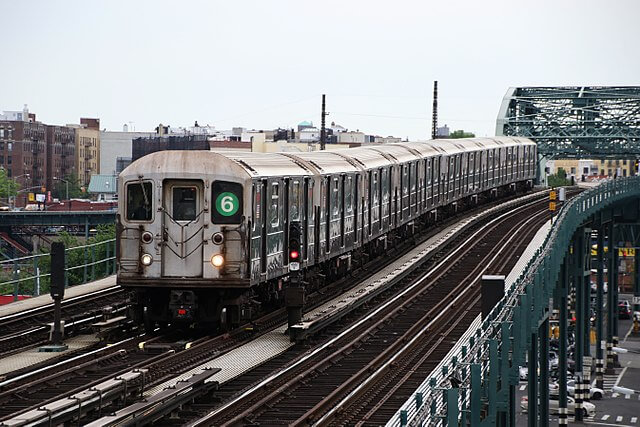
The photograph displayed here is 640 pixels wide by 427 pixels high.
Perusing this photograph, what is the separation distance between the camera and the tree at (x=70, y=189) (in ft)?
453

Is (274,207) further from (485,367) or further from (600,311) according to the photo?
(600,311)

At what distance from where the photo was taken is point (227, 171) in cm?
2222

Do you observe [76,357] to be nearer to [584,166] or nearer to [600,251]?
[600,251]

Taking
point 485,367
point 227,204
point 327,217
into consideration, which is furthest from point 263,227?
point 485,367

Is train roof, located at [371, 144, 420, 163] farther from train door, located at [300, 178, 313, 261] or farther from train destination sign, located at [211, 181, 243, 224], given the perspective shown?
train destination sign, located at [211, 181, 243, 224]

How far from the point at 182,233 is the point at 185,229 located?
9 cm

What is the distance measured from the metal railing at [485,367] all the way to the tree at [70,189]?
382 ft

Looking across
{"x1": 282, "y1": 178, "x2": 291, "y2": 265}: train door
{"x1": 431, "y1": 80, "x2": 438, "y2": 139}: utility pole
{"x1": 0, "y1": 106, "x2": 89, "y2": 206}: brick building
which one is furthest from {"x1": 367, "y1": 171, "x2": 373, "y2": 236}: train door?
{"x1": 0, "y1": 106, "x2": 89, "y2": 206}: brick building

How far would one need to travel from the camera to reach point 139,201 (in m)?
22.5

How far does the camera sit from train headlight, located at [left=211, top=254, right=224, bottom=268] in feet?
Result: 72.7

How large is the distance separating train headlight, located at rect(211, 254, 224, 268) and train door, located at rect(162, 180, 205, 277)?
225 mm

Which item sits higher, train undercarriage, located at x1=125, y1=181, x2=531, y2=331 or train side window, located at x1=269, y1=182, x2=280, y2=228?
train side window, located at x1=269, y1=182, x2=280, y2=228

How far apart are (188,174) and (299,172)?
4.17 metres

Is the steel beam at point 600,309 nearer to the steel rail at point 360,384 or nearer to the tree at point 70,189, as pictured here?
the steel rail at point 360,384
